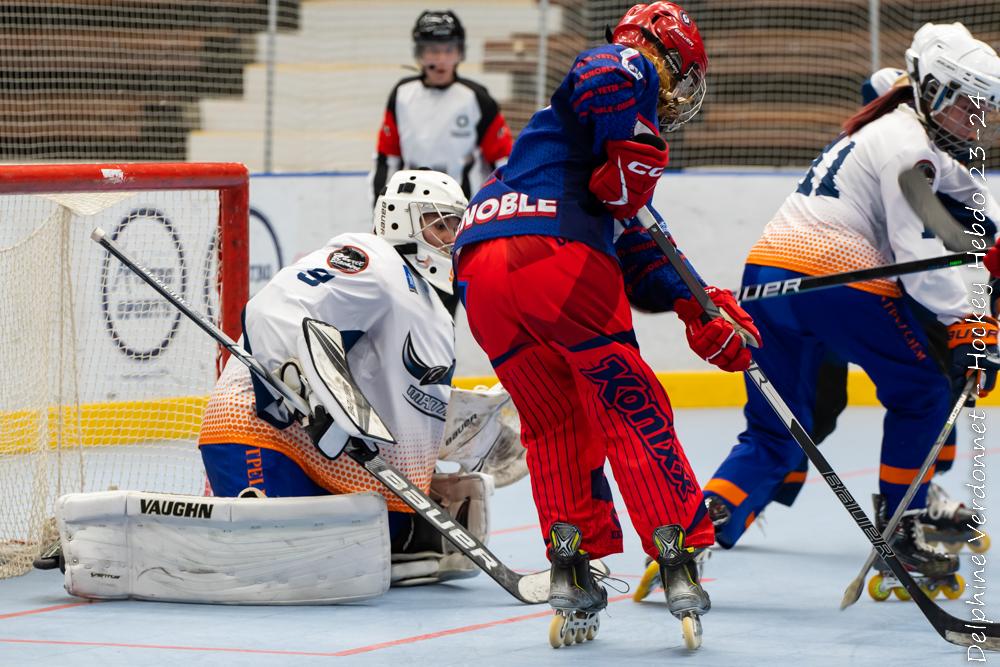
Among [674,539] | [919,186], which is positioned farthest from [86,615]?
[919,186]

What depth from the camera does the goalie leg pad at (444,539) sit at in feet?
11.5

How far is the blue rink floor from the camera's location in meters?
2.81

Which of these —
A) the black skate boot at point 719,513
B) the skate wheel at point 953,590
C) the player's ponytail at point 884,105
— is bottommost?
the skate wheel at point 953,590

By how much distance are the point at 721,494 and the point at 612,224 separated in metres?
1.05

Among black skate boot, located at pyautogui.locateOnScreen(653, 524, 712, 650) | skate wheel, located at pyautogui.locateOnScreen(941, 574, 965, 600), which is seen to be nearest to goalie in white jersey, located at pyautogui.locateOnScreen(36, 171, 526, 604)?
black skate boot, located at pyautogui.locateOnScreen(653, 524, 712, 650)

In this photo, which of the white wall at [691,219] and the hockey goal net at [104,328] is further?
the white wall at [691,219]

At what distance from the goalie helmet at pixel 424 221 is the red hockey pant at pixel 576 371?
0.61 meters

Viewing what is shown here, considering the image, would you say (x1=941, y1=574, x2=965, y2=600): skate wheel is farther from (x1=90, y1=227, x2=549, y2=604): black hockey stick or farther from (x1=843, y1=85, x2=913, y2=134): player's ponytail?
(x1=843, y1=85, x2=913, y2=134): player's ponytail

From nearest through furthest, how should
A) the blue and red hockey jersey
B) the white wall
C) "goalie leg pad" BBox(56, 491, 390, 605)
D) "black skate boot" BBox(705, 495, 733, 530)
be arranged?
the blue and red hockey jersey, "goalie leg pad" BBox(56, 491, 390, 605), "black skate boot" BBox(705, 495, 733, 530), the white wall

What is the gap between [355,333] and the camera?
341cm

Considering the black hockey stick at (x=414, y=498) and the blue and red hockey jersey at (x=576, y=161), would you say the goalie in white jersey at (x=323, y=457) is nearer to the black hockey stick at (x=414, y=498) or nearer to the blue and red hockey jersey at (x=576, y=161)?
the black hockey stick at (x=414, y=498)

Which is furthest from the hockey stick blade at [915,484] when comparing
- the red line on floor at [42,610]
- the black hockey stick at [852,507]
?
the red line on floor at [42,610]

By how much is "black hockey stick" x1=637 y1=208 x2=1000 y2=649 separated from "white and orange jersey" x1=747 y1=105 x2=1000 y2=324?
0.56 m

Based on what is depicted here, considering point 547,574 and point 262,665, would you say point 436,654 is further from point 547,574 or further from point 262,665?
point 547,574
